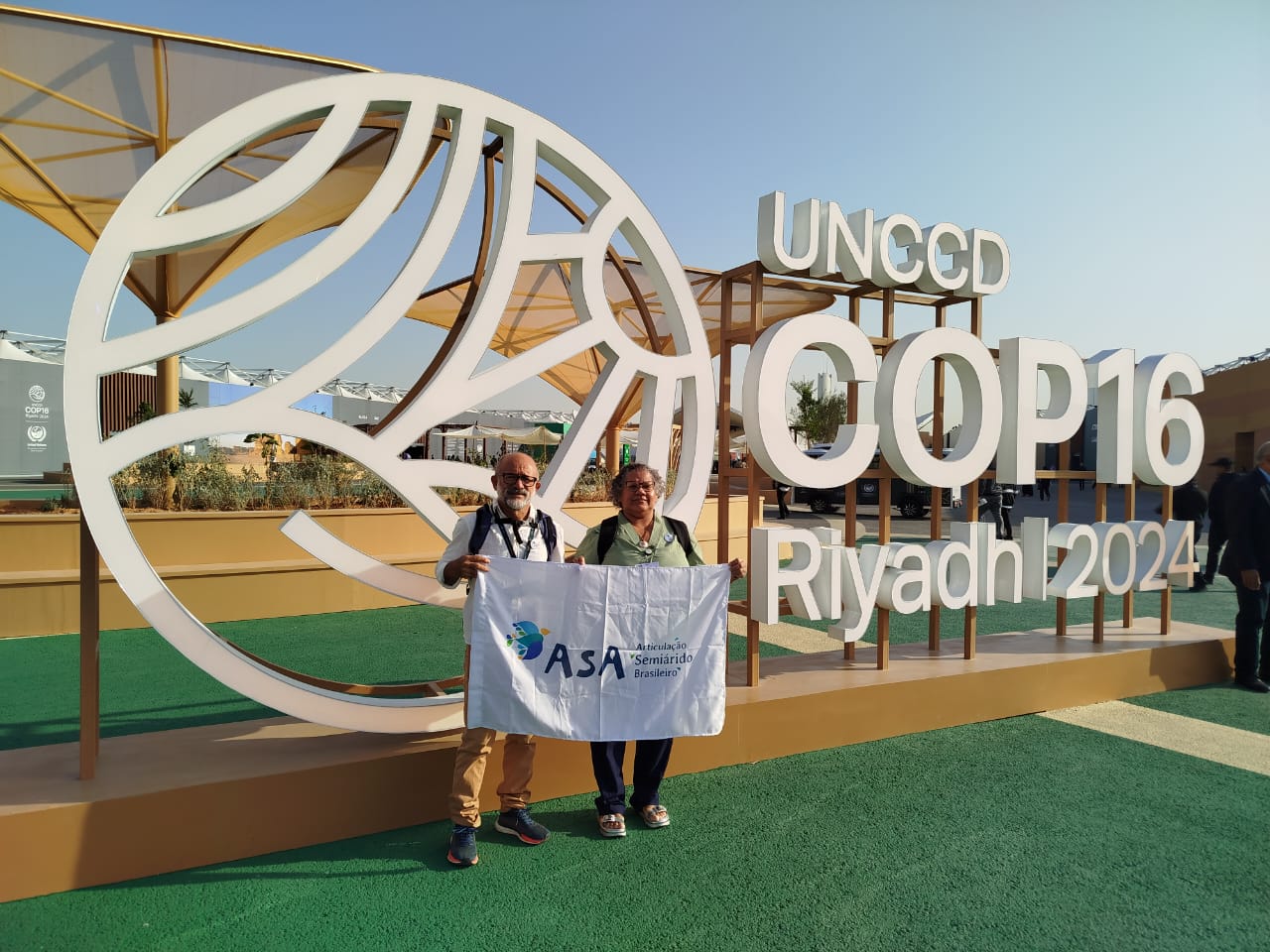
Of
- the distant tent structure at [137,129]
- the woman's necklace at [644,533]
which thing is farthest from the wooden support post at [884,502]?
the distant tent structure at [137,129]

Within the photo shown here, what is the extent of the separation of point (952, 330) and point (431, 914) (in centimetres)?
456

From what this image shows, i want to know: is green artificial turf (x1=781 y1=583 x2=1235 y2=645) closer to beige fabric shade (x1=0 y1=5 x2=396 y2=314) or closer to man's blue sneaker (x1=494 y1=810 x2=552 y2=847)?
man's blue sneaker (x1=494 y1=810 x2=552 y2=847)

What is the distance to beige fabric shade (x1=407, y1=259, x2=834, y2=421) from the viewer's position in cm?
1669

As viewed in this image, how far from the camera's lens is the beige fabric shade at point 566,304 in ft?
54.7

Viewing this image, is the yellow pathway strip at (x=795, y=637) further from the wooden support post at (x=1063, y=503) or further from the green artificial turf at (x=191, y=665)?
the wooden support post at (x=1063, y=503)

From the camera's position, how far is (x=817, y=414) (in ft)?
147

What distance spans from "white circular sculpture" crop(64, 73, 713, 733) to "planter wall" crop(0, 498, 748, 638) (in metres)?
5.24

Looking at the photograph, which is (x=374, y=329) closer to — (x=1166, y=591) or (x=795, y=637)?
(x=795, y=637)

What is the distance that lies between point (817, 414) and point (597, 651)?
140 ft

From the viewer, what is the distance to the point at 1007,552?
575 cm

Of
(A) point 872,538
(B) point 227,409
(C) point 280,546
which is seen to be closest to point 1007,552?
(B) point 227,409

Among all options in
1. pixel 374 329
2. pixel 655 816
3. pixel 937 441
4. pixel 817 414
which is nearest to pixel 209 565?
pixel 374 329

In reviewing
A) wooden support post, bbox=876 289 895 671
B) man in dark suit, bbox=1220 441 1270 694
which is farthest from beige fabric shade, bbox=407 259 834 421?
man in dark suit, bbox=1220 441 1270 694

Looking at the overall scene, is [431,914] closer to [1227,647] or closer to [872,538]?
[1227,647]
